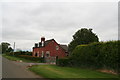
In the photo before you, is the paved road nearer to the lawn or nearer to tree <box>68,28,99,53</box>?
the lawn

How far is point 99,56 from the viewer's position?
60.8 ft

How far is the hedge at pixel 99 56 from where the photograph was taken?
15922mm

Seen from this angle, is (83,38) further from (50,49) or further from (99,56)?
(99,56)

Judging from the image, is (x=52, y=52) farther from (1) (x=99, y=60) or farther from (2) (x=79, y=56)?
(1) (x=99, y=60)

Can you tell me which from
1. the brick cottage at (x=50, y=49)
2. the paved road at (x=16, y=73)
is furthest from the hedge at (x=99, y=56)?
the brick cottage at (x=50, y=49)

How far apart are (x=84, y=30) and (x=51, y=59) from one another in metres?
17.8

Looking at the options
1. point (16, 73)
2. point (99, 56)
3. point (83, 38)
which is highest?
point (83, 38)

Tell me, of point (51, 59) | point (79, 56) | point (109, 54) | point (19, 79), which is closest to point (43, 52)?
point (51, 59)

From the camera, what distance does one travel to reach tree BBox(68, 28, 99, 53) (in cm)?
4777

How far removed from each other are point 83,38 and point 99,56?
2956 centimetres

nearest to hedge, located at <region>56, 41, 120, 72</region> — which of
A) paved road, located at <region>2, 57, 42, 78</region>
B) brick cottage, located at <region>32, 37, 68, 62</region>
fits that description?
paved road, located at <region>2, 57, 42, 78</region>

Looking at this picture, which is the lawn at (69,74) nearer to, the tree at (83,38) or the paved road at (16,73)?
the paved road at (16,73)

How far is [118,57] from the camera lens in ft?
50.2

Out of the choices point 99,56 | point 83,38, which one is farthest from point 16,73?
point 83,38
